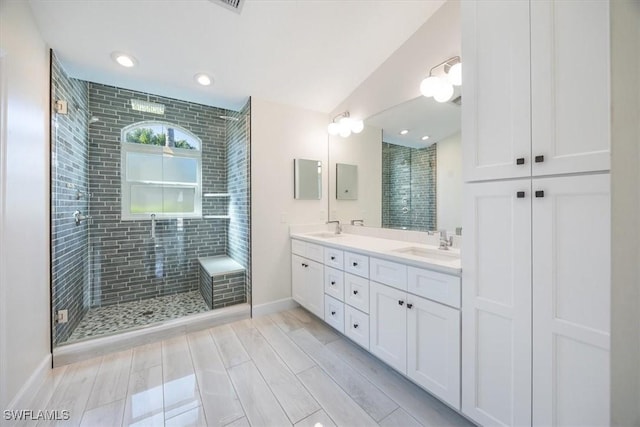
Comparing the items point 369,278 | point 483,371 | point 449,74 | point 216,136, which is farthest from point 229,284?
point 449,74

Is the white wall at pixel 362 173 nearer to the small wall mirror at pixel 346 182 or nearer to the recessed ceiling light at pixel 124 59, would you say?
the small wall mirror at pixel 346 182

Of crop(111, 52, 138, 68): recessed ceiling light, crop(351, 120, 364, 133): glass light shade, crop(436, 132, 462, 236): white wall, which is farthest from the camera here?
crop(351, 120, 364, 133): glass light shade

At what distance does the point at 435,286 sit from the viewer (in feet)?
4.90

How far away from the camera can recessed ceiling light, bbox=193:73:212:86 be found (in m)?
2.41

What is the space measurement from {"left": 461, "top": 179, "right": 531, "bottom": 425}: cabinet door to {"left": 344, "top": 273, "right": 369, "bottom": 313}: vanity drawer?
0.75 metres

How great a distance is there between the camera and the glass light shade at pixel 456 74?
1.87 meters

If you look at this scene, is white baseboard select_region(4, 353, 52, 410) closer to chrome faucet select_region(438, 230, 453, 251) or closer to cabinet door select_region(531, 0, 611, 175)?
chrome faucet select_region(438, 230, 453, 251)

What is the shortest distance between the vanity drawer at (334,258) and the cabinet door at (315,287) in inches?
5.2

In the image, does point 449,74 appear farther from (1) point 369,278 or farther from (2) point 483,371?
(2) point 483,371

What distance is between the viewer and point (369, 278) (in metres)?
1.95

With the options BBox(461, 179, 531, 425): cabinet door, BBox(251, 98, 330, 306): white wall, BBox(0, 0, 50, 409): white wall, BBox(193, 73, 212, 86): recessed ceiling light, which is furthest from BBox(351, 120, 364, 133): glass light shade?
BBox(0, 0, 50, 409): white wall

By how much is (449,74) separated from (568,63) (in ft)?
3.30

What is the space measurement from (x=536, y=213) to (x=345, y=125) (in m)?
2.19

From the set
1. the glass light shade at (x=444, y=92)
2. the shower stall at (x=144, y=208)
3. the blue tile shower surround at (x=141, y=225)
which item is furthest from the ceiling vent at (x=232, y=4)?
the blue tile shower surround at (x=141, y=225)
